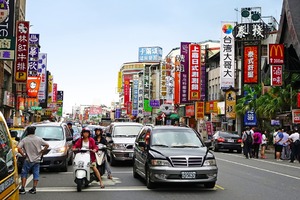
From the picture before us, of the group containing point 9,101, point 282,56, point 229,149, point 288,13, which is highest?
point 288,13

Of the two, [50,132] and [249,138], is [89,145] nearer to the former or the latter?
[50,132]

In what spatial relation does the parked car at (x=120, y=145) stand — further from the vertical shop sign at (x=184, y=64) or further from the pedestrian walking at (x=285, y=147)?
the vertical shop sign at (x=184, y=64)

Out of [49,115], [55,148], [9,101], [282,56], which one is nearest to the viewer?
[55,148]

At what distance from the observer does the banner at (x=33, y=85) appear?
4509 cm

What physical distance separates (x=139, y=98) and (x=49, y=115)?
73.3 ft

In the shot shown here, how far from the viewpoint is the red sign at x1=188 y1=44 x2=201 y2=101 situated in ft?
161

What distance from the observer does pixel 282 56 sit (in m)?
29.8

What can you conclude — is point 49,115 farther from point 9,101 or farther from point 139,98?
point 9,101

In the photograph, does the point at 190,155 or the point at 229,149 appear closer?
the point at 190,155

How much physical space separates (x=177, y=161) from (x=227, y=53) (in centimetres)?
3159

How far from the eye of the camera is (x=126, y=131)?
1911cm

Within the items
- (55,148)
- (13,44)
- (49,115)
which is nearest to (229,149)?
(13,44)

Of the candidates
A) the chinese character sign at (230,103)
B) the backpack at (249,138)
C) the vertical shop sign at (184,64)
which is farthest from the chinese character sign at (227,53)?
the backpack at (249,138)

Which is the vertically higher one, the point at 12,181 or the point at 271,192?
the point at 12,181
